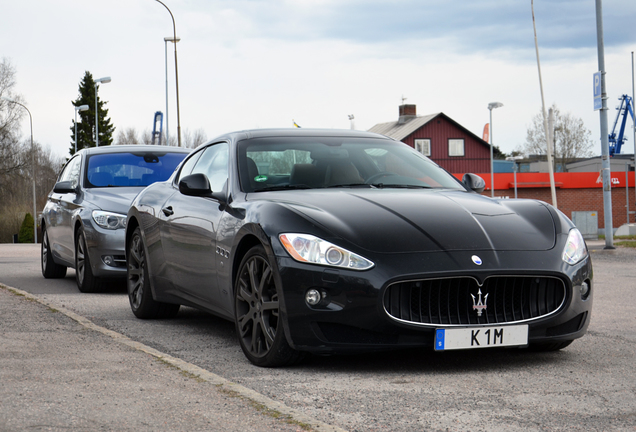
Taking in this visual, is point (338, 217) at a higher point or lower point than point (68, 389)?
higher

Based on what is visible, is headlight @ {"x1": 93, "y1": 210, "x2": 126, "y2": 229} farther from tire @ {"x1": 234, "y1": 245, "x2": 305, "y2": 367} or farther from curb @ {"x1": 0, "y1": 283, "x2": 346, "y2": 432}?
tire @ {"x1": 234, "y1": 245, "x2": 305, "y2": 367}

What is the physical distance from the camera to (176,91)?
35.6 m

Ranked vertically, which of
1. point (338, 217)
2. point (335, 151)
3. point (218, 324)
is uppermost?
point (335, 151)

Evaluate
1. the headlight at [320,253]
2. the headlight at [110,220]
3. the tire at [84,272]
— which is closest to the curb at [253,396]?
the headlight at [320,253]

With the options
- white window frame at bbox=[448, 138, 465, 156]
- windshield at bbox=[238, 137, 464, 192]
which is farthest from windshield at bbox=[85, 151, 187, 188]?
white window frame at bbox=[448, 138, 465, 156]

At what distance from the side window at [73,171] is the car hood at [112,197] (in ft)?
2.06

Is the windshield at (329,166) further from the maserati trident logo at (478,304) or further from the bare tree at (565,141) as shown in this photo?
the bare tree at (565,141)

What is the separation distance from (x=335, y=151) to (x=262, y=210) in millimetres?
1218

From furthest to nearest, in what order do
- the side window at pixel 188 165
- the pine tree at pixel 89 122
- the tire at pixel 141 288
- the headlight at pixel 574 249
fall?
the pine tree at pixel 89 122 < the tire at pixel 141 288 < the side window at pixel 188 165 < the headlight at pixel 574 249

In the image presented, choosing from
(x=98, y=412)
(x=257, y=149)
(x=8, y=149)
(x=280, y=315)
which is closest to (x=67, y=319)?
(x=257, y=149)

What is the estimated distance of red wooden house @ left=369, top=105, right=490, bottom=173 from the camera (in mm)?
67312

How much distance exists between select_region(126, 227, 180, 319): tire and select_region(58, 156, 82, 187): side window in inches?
139

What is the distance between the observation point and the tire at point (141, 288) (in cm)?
733

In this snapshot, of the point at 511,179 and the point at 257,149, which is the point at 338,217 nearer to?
the point at 257,149
